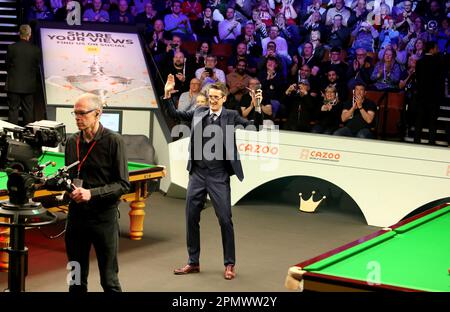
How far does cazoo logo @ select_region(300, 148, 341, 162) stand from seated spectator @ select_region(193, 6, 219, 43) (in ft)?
11.8

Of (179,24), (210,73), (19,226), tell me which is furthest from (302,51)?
(19,226)

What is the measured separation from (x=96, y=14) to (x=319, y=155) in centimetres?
513

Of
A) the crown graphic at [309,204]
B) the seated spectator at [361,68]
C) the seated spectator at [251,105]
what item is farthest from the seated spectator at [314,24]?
the crown graphic at [309,204]

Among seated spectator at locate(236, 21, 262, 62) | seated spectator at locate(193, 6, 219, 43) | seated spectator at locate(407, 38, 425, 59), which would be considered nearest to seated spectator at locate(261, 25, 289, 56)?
seated spectator at locate(236, 21, 262, 62)

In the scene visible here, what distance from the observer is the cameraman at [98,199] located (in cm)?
628

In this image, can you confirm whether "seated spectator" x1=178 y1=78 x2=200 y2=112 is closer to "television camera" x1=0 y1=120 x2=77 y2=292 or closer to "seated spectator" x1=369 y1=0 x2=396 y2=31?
"seated spectator" x1=369 y1=0 x2=396 y2=31

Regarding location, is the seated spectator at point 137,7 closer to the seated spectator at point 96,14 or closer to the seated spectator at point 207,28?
the seated spectator at point 96,14

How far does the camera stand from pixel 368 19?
13711 mm

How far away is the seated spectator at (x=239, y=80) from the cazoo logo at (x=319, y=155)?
6.83 ft

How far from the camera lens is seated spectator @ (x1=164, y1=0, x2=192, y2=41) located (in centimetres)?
1462

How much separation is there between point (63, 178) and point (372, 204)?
6.21m

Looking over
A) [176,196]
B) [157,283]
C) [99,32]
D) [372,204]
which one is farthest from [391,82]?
[157,283]

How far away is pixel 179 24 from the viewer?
14.6 metres

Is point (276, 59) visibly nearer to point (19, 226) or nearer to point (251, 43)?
point (251, 43)
